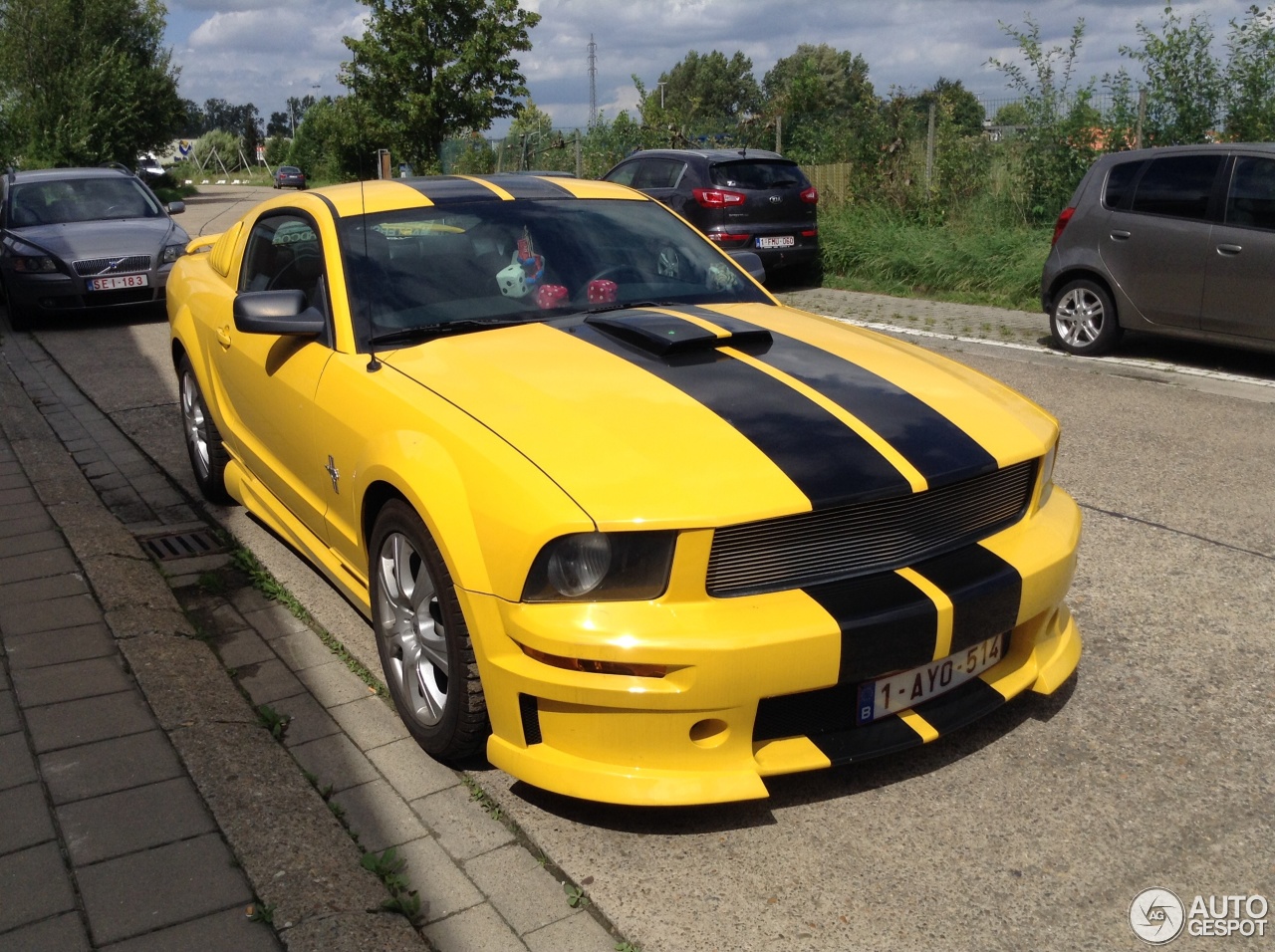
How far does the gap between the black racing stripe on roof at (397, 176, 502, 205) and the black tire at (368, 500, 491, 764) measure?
57.9 inches

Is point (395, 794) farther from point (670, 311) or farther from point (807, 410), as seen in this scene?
point (670, 311)

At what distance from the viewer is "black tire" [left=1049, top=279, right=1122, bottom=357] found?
9633 mm

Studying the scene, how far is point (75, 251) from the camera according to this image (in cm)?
1212

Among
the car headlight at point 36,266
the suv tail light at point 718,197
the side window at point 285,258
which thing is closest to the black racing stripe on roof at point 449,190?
the side window at point 285,258

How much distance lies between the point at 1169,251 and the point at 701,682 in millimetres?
7650

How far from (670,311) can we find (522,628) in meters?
1.63

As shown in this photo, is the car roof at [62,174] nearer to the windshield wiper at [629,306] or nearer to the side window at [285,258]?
the side window at [285,258]

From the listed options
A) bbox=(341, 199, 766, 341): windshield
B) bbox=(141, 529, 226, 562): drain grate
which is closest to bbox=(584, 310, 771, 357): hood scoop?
bbox=(341, 199, 766, 341): windshield

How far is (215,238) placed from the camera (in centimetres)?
661

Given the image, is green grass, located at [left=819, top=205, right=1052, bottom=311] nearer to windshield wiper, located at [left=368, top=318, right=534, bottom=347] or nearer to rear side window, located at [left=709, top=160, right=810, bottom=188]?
rear side window, located at [left=709, top=160, right=810, bottom=188]

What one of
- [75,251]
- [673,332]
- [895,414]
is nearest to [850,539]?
[895,414]

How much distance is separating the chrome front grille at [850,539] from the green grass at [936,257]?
10056 millimetres

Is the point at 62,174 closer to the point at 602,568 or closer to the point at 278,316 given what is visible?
the point at 278,316

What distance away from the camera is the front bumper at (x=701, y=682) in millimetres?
2781
